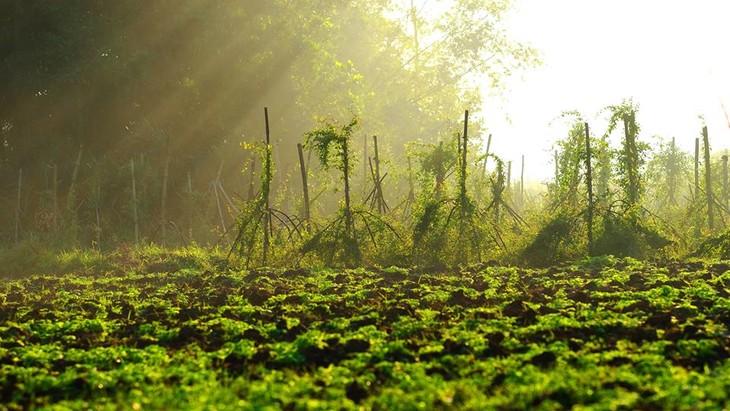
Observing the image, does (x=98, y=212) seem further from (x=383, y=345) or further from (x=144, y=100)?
(x=383, y=345)

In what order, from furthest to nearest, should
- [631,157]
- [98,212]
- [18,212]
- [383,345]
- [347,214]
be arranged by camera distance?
[18,212] < [98,212] < [631,157] < [347,214] < [383,345]

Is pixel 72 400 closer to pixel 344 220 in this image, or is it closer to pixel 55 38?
pixel 344 220

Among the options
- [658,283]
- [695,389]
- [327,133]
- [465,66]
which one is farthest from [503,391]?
[465,66]

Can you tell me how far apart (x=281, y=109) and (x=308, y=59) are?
6.30ft

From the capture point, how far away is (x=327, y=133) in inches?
596

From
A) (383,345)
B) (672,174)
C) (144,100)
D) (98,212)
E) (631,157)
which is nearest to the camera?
(383,345)

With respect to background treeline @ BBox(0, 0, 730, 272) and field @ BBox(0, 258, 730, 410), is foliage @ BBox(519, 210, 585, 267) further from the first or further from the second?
field @ BBox(0, 258, 730, 410)

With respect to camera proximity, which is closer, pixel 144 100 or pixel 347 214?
pixel 347 214

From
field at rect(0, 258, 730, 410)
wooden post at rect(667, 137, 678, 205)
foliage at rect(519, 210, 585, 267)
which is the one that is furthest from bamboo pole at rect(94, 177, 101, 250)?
wooden post at rect(667, 137, 678, 205)

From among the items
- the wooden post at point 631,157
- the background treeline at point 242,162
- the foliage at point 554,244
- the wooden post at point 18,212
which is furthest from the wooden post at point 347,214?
the wooden post at point 18,212

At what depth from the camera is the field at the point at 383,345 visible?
5488 mm

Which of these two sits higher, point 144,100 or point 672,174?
point 144,100

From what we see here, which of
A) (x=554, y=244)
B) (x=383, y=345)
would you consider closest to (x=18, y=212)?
(x=554, y=244)

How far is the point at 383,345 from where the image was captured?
6.93m
